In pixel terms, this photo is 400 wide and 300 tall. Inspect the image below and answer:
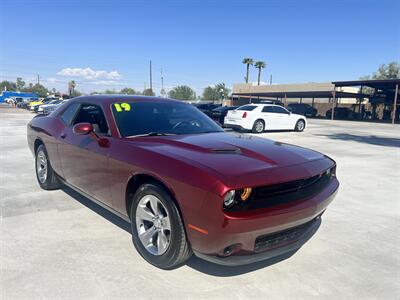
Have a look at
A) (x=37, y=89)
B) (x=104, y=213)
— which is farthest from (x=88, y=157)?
(x=37, y=89)

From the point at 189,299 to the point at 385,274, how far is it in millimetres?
1842

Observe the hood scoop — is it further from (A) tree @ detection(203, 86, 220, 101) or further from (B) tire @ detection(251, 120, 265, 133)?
(A) tree @ detection(203, 86, 220, 101)

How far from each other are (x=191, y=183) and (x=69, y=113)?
3039 millimetres

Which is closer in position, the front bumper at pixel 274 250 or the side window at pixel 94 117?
the front bumper at pixel 274 250

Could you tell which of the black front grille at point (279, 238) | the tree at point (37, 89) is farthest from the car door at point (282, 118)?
the tree at point (37, 89)

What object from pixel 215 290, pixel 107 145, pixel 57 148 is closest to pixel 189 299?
pixel 215 290

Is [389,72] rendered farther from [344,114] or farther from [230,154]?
[230,154]

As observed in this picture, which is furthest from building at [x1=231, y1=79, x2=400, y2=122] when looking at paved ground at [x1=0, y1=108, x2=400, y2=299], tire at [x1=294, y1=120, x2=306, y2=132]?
paved ground at [x1=0, y1=108, x2=400, y2=299]

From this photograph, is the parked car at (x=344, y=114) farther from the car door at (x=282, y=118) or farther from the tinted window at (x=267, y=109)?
the tinted window at (x=267, y=109)

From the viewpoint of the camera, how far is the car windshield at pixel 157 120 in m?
3.74

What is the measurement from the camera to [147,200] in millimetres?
3049

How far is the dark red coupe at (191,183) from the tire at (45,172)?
0.97 metres

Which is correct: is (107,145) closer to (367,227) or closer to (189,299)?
(189,299)

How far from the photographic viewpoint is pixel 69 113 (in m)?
4.84
